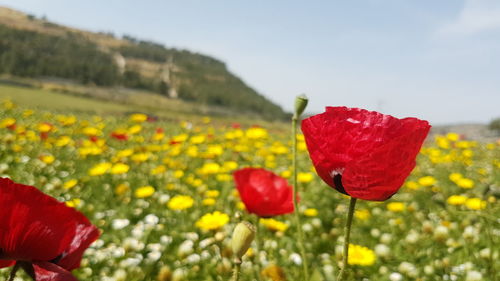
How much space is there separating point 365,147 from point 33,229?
0.48m

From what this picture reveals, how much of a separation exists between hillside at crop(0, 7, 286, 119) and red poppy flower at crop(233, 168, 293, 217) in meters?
34.1

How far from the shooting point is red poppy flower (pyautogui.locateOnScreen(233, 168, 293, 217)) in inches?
42.0

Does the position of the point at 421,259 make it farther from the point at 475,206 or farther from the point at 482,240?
the point at 475,206

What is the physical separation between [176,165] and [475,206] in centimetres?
211

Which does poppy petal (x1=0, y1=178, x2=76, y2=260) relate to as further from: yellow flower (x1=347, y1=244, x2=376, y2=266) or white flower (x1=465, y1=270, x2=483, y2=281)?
white flower (x1=465, y1=270, x2=483, y2=281)

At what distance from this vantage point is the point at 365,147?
0.58 meters

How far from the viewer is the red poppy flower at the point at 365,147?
555 millimetres

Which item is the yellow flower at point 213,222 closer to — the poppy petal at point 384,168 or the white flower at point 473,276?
the white flower at point 473,276

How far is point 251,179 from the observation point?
111 cm

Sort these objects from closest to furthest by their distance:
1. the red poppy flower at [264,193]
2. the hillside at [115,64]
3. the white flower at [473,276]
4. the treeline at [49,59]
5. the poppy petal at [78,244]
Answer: the poppy petal at [78,244], the red poppy flower at [264,193], the white flower at [473,276], the treeline at [49,59], the hillside at [115,64]

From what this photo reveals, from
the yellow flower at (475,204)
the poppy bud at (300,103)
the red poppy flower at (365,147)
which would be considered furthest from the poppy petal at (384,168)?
the yellow flower at (475,204)

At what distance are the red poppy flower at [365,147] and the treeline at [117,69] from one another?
34.7m

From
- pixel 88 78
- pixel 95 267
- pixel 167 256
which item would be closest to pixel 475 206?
pixel 167 256

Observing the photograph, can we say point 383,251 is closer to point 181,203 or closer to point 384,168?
point 181,203
